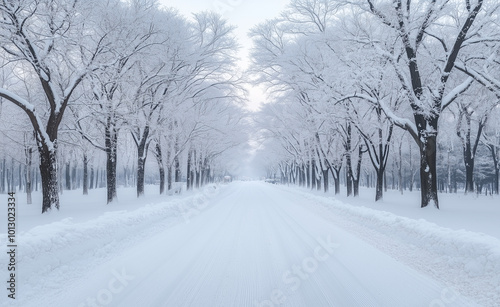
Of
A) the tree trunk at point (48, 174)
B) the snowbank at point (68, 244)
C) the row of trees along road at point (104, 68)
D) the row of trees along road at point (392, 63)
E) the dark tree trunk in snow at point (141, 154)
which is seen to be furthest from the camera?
the dark tree trunk in snow at point (141, 154)

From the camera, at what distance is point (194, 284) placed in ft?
16.3

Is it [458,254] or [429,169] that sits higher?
[429,169]

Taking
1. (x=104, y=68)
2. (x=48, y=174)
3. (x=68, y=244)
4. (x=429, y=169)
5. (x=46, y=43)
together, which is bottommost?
(x=68, y=244)

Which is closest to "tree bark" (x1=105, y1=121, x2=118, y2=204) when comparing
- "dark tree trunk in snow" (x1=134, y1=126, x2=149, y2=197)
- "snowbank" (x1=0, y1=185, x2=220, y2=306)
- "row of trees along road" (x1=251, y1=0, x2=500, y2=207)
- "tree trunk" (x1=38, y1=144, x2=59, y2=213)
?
"dark tree trunk in snow" (x1=134, y1=126, x2=149, y2=197)

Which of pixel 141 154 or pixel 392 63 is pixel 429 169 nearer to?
pixel 392 63

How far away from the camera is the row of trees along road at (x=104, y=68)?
12031mm

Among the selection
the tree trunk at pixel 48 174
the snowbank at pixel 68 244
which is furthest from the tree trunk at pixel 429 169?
the tree trunk at pixel 48 174

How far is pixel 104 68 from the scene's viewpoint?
14031 millimetres

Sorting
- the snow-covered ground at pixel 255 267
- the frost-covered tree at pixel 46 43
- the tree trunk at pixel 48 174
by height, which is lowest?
the snow-covered ground at pixel 255 267

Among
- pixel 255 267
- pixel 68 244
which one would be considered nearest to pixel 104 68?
pixel 68 244

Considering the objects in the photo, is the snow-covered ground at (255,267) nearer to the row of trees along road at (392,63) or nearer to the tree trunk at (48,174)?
the tree trunk at (48,174)

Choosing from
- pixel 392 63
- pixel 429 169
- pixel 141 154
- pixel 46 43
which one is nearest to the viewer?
pixel 46 43

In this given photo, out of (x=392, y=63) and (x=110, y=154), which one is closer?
(x=392, y=63)

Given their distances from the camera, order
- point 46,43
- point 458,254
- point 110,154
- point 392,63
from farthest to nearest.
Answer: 1. point 110,154
2. point 392,63
3. point 46,43
4. point 458,254
